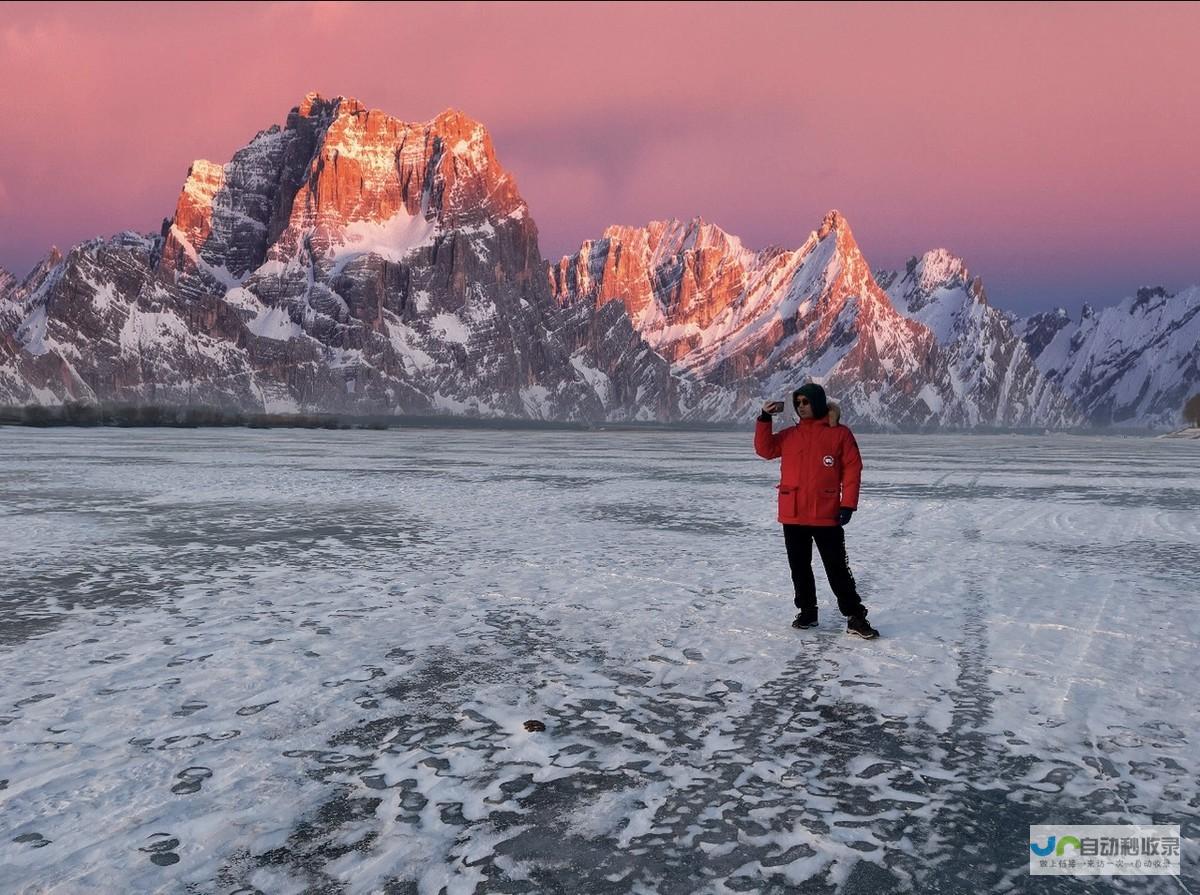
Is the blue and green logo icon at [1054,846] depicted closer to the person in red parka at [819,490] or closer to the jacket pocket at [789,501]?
the person in red parka at [819,490]

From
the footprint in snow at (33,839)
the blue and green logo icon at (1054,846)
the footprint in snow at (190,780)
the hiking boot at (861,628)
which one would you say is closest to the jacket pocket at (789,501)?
the hiking boot at (861,628)

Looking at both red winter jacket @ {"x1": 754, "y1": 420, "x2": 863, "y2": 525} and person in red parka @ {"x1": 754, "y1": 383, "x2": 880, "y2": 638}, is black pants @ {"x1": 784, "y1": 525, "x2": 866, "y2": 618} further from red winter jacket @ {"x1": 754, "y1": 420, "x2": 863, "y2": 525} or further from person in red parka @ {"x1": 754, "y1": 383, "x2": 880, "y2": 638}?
red winter jacket @ {"x1": 754, "y1": 420, "x2": 863, "y2": 525}

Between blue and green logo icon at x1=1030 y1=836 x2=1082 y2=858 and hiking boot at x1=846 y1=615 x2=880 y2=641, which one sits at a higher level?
hiking boot at x1=846 y1=615 x2=880 y2=641

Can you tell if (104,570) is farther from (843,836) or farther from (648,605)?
(843,836)

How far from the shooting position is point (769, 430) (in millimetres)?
8820

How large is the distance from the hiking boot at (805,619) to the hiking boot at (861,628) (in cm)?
42

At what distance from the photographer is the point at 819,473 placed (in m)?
8.45

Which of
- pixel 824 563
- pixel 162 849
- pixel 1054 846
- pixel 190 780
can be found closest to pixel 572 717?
pixel 190 780

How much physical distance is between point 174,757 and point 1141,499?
25925 millimetres

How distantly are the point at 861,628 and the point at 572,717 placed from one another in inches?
140

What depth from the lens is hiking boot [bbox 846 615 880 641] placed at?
8.45 meters

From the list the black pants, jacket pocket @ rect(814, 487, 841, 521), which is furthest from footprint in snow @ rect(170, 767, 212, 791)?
jacket pocket @ rect(814, 487, 841, 521)

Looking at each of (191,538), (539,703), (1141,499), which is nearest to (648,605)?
(539,703)

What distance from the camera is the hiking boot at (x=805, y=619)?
8852mm
